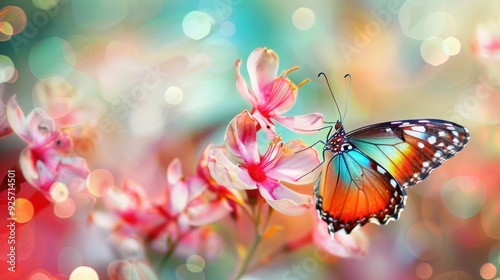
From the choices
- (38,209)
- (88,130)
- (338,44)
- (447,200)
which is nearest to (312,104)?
(338,44)

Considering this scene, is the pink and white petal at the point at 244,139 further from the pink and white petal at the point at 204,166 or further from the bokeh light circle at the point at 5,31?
the bokeh light circle at the point at 5,31

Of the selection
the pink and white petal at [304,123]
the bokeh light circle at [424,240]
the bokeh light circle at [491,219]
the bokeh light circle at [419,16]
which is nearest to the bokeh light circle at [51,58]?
the pink and white petal at [304,123]

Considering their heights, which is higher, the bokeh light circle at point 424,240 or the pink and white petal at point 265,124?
the pink and white petal at point 265,124

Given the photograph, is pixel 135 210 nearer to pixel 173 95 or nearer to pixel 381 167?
pixel 173 95

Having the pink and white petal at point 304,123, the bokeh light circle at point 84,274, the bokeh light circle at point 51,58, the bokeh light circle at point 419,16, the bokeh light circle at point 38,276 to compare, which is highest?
the bokeh light circle at point 419,16

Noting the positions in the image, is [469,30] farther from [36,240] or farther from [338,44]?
[36,240]

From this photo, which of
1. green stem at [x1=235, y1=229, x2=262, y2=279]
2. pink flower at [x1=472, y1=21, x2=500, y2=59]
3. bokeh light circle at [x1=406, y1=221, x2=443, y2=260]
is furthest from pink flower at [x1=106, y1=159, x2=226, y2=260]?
pink flower at [x1=472, y1=21, x2=500, y2=59]
